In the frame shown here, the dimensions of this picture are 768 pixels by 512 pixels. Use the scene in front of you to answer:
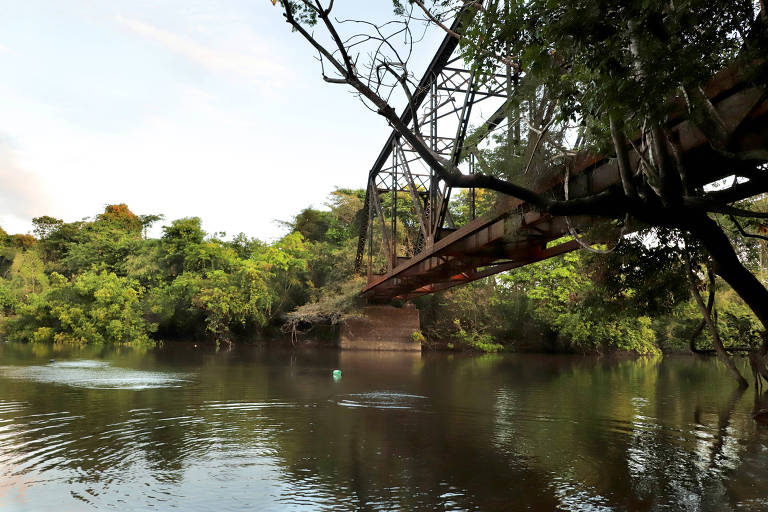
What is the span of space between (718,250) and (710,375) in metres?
18.8

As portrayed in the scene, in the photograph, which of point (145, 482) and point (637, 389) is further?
point (637, 389)

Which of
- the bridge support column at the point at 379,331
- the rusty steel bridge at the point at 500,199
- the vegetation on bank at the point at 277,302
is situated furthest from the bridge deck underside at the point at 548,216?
the vegetation on bank at the point at 277,302

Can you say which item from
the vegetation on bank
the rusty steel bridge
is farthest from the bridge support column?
the rusty steel bridge

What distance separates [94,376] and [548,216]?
1317cm

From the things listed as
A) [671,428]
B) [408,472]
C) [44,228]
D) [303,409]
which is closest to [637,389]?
[671,428]

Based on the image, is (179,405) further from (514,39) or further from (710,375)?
(710,375)

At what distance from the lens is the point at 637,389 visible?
16.1 meters

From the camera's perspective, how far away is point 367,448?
24.3 feet

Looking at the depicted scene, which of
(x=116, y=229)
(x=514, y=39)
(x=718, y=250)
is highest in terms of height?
(x=116, y=229)

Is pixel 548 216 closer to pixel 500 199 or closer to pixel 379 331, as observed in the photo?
pixel 500 199

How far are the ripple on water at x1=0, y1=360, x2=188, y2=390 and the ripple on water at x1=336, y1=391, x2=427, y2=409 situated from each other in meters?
4.89

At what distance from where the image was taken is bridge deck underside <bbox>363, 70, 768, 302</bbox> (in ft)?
18.3

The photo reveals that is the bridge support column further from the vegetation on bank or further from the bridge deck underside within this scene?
the bridge deck underside

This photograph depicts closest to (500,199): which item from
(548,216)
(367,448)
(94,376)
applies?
(548,216)
